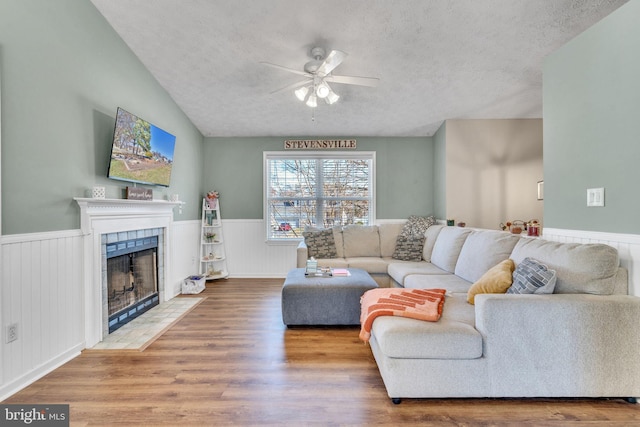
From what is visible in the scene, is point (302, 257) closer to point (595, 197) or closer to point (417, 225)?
point (417, 225)

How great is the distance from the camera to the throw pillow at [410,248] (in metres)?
4.12

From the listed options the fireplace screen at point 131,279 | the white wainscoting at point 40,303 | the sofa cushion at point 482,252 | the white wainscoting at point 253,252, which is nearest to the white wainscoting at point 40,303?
the white wainscoting at point 40,303

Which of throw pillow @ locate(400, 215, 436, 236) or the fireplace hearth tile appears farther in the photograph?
throw pillow @ locate(400, 215, 436, 236)

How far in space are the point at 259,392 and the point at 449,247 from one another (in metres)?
2.56

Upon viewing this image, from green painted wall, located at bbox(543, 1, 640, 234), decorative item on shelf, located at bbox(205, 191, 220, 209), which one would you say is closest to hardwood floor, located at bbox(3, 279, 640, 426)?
green painted wall, located at bbox(543, 1, 640, 234)

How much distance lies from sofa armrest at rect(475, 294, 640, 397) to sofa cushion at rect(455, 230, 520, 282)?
2.95ft

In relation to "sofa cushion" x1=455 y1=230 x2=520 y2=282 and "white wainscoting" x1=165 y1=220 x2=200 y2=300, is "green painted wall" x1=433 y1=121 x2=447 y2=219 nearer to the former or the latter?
"sofa cushion" x1=455 y1=230 x2=520 y2=282

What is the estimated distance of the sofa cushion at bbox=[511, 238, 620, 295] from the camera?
6.05 feet

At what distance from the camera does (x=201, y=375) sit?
6.91 feet

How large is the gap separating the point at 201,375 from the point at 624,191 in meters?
3.01

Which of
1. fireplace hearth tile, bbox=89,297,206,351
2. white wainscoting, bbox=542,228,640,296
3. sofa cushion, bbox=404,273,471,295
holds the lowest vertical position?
fireplace hearth tile, bbox=89,297,206,351

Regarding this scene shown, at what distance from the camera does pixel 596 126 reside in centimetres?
208

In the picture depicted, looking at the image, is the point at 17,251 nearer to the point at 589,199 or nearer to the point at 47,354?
the point at 47,354

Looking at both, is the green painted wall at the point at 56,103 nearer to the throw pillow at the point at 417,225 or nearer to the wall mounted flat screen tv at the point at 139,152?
the wall mounted flat screen tv at the point at 139,152
